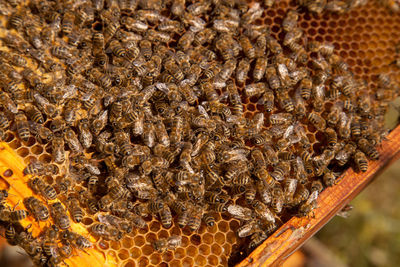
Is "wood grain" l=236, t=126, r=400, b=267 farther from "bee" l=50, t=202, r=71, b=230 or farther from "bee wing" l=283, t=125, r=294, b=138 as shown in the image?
"bee" l=50, t=202, r=71, b=230

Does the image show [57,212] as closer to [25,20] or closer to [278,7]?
[25,20]

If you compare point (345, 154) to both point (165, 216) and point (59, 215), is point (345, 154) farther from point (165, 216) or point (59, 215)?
point (59, 215)

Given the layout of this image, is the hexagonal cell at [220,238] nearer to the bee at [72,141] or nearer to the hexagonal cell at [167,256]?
the hexagonal cell at [167,256]

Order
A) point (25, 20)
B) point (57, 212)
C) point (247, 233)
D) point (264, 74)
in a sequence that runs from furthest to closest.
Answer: point (264, 74)
point (25, 20)
point (247, 233)
point (57, 212)

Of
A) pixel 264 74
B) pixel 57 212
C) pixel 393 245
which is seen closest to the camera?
pixel 57 212

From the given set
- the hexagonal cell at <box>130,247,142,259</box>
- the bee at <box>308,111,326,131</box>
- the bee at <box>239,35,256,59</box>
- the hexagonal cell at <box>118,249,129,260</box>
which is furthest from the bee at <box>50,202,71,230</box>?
the bee at <box>308,111,326,131</box>

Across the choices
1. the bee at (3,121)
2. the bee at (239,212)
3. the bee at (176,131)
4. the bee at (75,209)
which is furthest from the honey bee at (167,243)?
the bee at (3,121)

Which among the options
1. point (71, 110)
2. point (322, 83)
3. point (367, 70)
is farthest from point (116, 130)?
point (367, 70)
